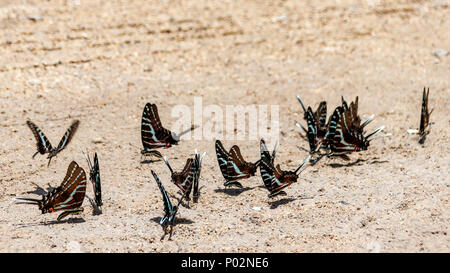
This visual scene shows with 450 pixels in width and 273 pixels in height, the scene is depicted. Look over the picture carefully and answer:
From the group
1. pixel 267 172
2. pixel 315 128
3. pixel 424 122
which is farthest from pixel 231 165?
pixel 424 122

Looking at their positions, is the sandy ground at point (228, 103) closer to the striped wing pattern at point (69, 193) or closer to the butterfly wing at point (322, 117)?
the striped wing pattern at point (69, 193)

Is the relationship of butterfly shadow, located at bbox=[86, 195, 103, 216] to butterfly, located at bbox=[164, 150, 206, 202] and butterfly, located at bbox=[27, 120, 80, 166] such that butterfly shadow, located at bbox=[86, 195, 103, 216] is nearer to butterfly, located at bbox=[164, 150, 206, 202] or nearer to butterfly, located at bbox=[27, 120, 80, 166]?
butterfly, located at bbox=[164, 150, 206, 202]

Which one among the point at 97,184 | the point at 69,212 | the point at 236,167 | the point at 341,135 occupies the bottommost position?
the point at 69,212

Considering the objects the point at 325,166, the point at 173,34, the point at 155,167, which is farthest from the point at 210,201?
the point at 173,34

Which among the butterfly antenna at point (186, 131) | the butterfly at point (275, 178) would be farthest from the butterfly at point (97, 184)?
the butterfly antenna at point (186, 131)

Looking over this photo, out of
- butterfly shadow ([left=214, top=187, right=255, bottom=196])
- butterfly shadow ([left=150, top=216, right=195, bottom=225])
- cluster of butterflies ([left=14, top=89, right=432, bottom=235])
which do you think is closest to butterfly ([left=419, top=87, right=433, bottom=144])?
cluster of butterflies ([left=14, top=89, right=432, bottom=235])

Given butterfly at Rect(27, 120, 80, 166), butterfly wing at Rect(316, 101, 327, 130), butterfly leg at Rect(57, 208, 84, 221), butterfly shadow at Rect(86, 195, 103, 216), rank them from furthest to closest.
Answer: butterfly wing at Rect(316, 101, 327, 130), butterfly at Rect(27, 120, 80, 166), butterfly shadow at Rect(86, 195, 103, 216), butterfly leg at Rect(57, 208, 84, 221)

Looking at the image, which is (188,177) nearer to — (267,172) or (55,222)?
(267,172)
